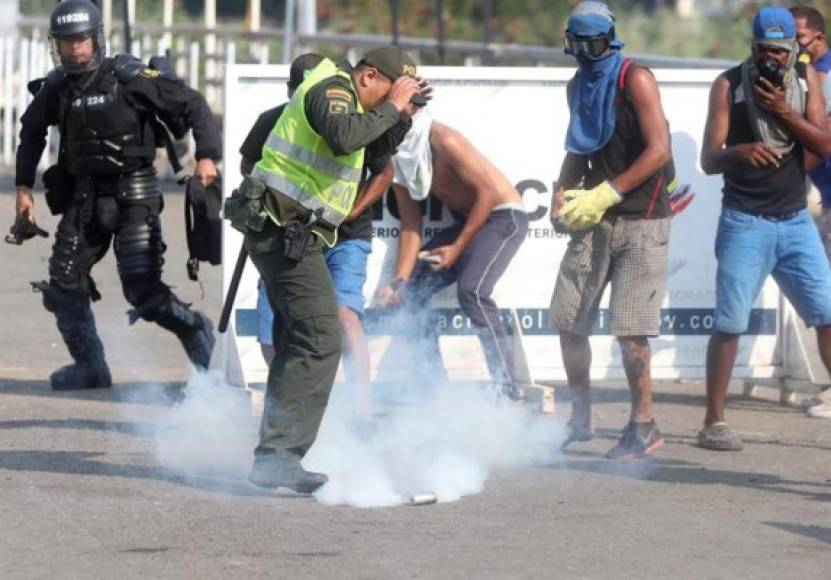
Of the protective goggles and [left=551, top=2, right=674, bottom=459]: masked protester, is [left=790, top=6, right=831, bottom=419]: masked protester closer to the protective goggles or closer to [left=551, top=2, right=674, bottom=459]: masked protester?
[left=551, top=2, right=674, bottom=459]: masked protester

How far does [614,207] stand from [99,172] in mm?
2645

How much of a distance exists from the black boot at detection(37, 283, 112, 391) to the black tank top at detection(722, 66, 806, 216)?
132 inches

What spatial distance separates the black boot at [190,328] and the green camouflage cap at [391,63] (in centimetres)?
274

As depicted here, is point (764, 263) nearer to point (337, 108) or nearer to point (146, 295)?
point (337, 108)

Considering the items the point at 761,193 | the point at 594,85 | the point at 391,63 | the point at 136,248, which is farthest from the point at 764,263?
the point at 136,248

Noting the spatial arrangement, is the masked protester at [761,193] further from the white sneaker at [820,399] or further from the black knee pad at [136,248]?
the black knee pad at [136,248]

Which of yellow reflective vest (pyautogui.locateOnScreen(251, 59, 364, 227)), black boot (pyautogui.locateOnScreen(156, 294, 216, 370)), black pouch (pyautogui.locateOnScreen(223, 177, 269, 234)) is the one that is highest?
yellow reflective vest (pyautogui.locateOnScreen(251, 59, 364, 227))

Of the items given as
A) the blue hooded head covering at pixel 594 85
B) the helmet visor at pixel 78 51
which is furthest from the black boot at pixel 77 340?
the blue hooded head covering at pixel 594 85

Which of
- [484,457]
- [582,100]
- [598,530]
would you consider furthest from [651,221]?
[598,530]

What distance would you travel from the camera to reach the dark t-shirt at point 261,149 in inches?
305

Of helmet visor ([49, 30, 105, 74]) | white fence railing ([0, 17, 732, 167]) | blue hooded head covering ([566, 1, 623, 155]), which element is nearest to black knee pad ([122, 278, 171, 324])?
helmet visor ([49, 30, 105, 74])

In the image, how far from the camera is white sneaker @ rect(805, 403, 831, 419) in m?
9.15

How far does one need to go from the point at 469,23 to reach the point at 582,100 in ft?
84.9

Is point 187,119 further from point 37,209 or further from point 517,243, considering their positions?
point 37,209
